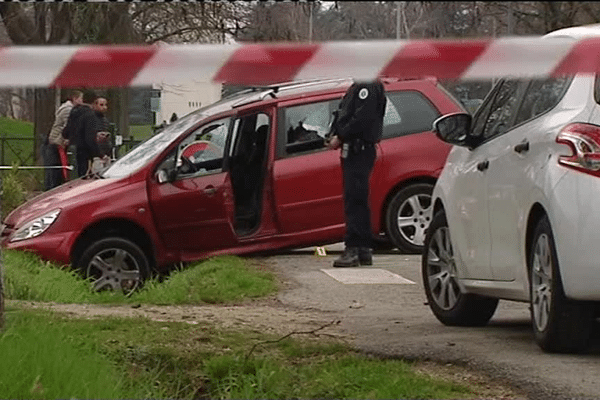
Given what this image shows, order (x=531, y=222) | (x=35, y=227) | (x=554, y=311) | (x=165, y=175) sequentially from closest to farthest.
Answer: (x=554, y=311) → (x=531, y=222) → (x=35, y=227) → (x=165, y=175)

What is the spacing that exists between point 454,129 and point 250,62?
3937mm

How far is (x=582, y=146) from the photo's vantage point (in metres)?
6.89

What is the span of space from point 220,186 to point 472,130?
5345 mm

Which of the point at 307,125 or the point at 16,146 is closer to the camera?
the point at 307,125

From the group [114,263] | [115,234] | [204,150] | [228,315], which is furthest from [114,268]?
[228,315]

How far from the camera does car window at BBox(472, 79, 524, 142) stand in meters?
8.17

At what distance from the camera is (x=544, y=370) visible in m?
6.62


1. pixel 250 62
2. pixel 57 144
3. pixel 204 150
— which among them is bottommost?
pixel 57 144

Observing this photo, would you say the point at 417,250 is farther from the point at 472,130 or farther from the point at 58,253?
the point at 472,130

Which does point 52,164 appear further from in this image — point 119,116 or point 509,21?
point 509,21

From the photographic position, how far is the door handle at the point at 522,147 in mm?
7492

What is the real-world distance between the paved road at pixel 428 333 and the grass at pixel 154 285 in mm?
325

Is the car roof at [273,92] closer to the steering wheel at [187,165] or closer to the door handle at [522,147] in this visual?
the steering wheel at [187,165]

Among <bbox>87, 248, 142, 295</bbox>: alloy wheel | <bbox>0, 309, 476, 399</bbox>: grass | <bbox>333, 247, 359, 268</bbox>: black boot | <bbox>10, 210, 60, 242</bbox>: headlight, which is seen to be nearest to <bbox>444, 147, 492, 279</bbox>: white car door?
<bbox>0, 309, 476, 399</bbox>: grass
